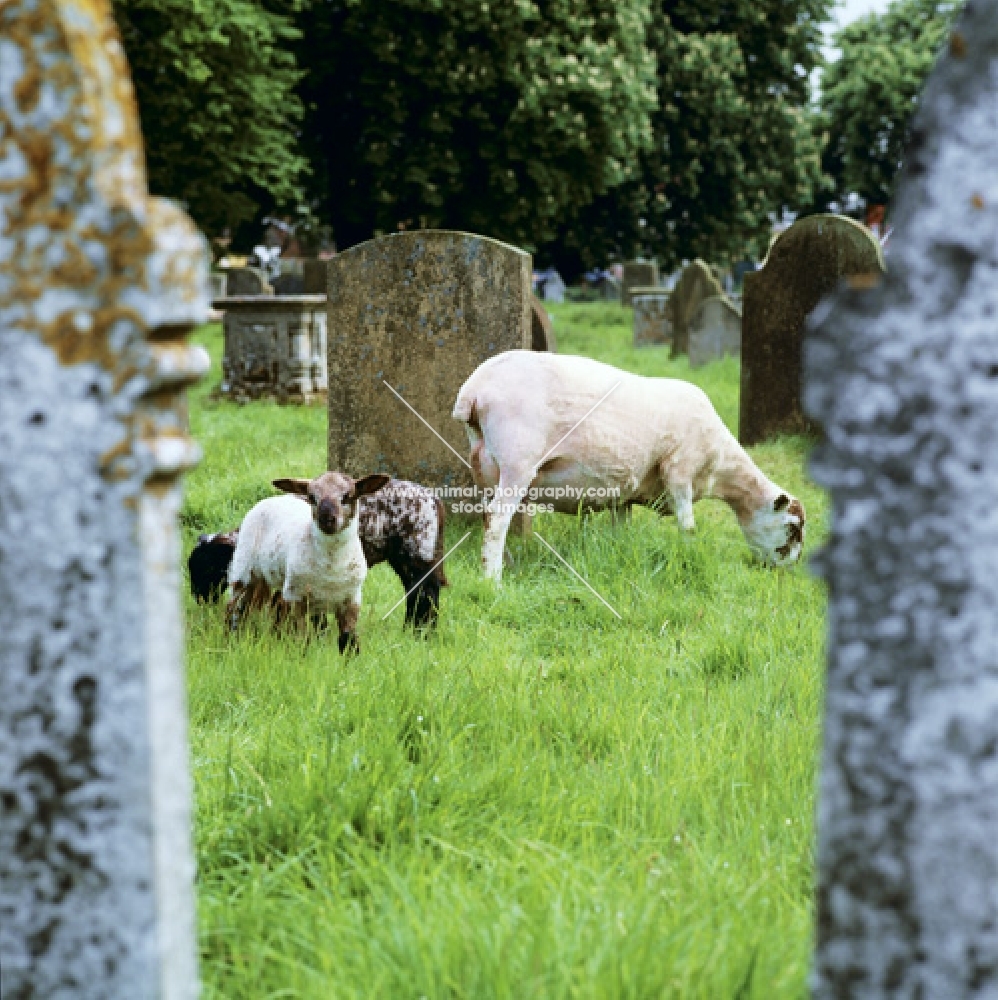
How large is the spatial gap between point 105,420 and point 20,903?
2.10ft

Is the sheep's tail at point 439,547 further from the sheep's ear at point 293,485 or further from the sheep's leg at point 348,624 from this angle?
the sheep's ear at point 293,485

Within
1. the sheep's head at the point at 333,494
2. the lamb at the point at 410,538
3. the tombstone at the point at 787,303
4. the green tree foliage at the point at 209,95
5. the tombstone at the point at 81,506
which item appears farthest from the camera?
the green tree foliage at the point at 209,95

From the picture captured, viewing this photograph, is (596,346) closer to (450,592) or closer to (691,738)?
(450,592)

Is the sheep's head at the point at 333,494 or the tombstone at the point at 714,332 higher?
the tombstone at the point at 714,332

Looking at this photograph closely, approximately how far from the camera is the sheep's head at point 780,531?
20.2ft

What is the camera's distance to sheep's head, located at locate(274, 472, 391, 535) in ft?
13.2

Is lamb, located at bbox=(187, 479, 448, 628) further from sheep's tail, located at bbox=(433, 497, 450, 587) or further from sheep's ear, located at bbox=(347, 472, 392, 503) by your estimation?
sheep's ear, located at bbox=(347, 472, 392, 503)

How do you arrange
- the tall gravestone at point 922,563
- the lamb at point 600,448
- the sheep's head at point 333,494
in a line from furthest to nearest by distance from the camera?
1. the lamb at point 600,448
2. the sheep's head at point 333,494
3. the tall gravestone at point 922,563

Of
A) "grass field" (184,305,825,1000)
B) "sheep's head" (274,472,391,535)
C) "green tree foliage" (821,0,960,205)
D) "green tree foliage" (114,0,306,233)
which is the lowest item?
"grass field" (184,305,825,1000)

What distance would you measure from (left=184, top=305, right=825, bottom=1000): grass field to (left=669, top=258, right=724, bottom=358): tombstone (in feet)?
39.0

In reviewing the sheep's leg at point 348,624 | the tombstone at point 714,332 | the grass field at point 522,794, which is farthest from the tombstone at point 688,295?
the sheep's leg at point 348,624

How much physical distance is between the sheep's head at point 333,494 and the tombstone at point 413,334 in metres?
2.42

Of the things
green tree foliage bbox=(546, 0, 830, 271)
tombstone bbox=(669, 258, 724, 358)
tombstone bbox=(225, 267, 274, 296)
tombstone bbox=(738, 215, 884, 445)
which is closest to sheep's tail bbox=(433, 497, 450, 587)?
tombstone bbox=(738, 215, 884, 445)

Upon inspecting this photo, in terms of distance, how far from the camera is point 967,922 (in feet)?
4.78
